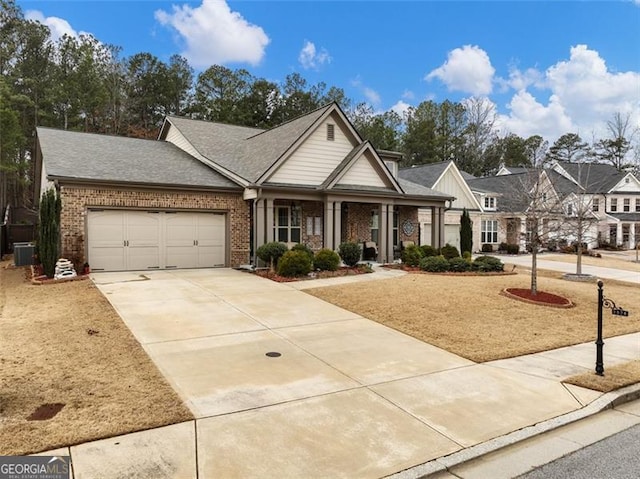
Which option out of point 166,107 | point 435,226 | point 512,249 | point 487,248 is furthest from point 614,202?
point 166,107

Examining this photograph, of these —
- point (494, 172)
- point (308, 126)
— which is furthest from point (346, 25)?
point (494, 172)

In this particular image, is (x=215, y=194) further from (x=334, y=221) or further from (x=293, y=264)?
(x=334, y=221)

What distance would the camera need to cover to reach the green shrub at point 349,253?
15.8 meters

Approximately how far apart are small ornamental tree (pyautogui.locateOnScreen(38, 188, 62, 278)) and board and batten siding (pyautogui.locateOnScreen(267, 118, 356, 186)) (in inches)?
277

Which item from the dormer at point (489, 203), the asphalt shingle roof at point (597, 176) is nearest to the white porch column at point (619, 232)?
the asphalt shingle roof at point (597, 176)

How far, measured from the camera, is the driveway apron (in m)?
3.69

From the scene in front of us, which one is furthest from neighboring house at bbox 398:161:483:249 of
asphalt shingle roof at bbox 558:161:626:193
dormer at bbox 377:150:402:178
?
asphalt shingle roof at bbox 558:161:626:193

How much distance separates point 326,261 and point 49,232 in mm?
8465

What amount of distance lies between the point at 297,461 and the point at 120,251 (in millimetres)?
12873

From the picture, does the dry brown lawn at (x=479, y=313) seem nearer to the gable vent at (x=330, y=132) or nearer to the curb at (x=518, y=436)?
the curb at (x=518, y=436)

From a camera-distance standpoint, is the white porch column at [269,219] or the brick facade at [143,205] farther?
the white porch column at [269,219]

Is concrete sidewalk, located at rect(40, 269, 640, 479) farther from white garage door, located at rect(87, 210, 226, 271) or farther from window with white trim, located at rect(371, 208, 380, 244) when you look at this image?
window with white trim, located at rect(371, 208, 380, 244)

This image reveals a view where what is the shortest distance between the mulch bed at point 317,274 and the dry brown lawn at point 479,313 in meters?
1.71
